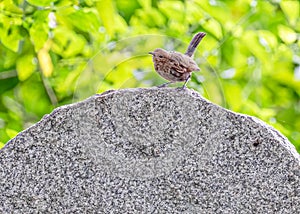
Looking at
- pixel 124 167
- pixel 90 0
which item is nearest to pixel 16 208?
pixel 124 167

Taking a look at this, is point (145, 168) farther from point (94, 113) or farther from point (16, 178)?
point (16, 178)

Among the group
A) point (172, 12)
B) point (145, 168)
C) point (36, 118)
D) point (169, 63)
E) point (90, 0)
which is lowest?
point (36, 118)

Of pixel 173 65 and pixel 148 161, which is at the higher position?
pixel 173 65

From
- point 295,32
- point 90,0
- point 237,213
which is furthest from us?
point 295,32

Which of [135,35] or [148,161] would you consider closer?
[148,161]

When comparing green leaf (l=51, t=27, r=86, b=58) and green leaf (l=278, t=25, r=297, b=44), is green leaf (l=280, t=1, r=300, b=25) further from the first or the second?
green leaf (l=51, t=27, r=86, b=58)

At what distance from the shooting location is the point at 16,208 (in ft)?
6.89

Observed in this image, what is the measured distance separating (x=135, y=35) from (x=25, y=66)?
597 mm

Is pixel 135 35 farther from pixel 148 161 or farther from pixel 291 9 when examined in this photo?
pixel 148 161

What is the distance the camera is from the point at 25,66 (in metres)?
3.73

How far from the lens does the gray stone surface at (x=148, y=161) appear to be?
6.80ft

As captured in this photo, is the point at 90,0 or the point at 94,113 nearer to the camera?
the point at 94,113

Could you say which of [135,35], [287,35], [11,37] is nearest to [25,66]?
[11,37]

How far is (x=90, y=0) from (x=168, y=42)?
1.04 meters
